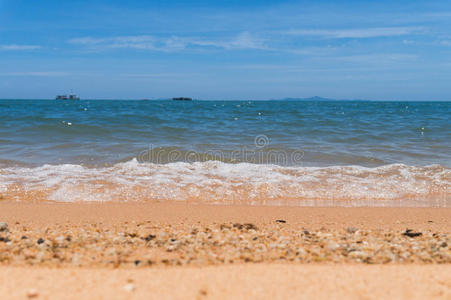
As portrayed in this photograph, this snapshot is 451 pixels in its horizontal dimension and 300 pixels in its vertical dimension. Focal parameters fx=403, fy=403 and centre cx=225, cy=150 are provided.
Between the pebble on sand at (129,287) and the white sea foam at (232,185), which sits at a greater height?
the pebble on sand at (129,287)

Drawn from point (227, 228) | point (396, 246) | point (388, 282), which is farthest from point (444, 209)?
point (388, 282)

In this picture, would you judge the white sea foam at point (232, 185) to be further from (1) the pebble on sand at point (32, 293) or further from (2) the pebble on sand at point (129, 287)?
(1) the pebble on sand at point (32, 293)

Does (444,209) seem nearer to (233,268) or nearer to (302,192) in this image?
(302,192)

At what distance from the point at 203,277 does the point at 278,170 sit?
286 inches

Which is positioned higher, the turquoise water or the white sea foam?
the turquoise water

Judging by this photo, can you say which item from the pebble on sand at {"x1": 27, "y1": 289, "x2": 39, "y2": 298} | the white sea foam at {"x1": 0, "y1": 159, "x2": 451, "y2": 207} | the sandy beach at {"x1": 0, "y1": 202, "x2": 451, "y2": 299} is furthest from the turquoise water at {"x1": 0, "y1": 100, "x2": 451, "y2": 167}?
the pebble on sand at {"x1": 27, "y1": 289, "x2": 39, "y2": 298}

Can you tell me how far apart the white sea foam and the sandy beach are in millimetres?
1425

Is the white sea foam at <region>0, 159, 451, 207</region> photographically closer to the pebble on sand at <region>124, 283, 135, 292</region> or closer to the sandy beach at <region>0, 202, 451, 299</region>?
the sandy beach at <region>0, 202, 451, 299</region>

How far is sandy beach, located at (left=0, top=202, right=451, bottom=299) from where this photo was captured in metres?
3.04

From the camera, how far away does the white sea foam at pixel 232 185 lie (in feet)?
26.1

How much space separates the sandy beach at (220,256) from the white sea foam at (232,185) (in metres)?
1.43

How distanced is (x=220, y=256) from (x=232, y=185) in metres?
4.87

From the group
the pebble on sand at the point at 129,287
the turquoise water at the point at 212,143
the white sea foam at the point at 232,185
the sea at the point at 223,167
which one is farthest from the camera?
the turquoise water at the point at 212,143

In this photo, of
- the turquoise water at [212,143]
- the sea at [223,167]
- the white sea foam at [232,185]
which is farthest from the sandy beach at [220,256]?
the turquoise water at [212,143]
